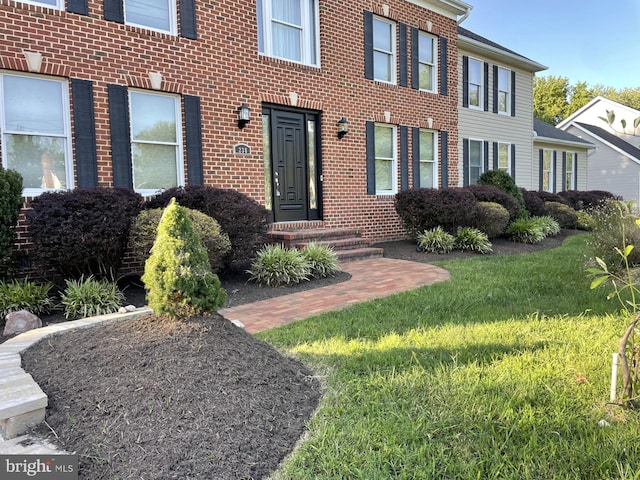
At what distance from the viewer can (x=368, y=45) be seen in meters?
10.1

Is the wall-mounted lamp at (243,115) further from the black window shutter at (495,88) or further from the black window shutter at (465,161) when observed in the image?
the black window shutter at (495,88)

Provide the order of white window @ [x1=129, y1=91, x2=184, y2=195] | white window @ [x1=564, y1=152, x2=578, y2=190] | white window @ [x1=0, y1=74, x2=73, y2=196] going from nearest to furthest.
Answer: white window @ [x1=0, y1=74, x2=73, y2=196] < white window @ [x1=129, y1=91, x2=184, y2=195] < white window @ [x1=564, y1=152, x2=578, y2=190]

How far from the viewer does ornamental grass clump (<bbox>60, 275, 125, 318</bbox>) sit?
486 cm

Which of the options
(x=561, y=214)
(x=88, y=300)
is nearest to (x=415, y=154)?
(x=561, y=214)

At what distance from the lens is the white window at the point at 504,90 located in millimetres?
15422

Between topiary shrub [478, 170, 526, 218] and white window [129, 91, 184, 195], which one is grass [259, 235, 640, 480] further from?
topiary shrub [478, 170, 526, 218]

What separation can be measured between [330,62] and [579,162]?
15.9 m

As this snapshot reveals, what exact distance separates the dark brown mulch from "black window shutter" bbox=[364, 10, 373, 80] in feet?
27.8

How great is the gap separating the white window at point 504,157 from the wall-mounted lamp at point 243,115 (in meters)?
10.6

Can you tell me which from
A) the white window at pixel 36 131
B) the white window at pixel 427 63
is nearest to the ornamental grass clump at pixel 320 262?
the white window at pixel 36 131

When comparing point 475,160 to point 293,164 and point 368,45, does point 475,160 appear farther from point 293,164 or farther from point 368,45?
point 293,164

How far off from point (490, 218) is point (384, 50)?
4.66 metres

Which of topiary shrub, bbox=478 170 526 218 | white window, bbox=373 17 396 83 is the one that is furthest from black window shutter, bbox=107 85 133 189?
topiary shrub, bbox=478 170 526 218

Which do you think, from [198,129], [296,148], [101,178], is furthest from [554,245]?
[101,178]
